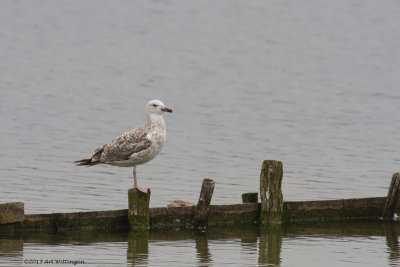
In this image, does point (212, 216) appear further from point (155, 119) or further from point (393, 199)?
point (393, 199)

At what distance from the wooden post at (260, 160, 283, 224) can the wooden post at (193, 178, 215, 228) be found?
3.86 ft

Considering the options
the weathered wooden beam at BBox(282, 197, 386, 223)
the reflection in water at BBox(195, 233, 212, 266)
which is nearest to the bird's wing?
the reflection in water at BBox(195, 233, 212, 266)

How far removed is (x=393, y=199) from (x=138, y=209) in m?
5.54

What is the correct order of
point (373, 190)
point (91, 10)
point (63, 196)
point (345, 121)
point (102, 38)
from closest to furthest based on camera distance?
point (63, 196) → point (373, 190) → point (345, 121) → point (102, 38) → point (91, 10)

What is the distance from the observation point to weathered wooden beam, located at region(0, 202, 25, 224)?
714 inches

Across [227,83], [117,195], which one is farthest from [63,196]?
[227,83]

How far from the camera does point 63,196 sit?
965 inches

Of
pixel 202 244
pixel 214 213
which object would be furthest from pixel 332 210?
pixel 202 244

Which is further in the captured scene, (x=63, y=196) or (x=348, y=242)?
(x=63, y=196)

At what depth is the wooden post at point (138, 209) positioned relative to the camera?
62.8 feet

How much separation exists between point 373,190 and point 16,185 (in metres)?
9.24

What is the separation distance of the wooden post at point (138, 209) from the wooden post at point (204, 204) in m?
1.07

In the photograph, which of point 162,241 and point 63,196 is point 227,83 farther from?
point 162,241

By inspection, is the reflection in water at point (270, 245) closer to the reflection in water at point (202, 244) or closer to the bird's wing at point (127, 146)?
the reflection in water at point (202, 244)
